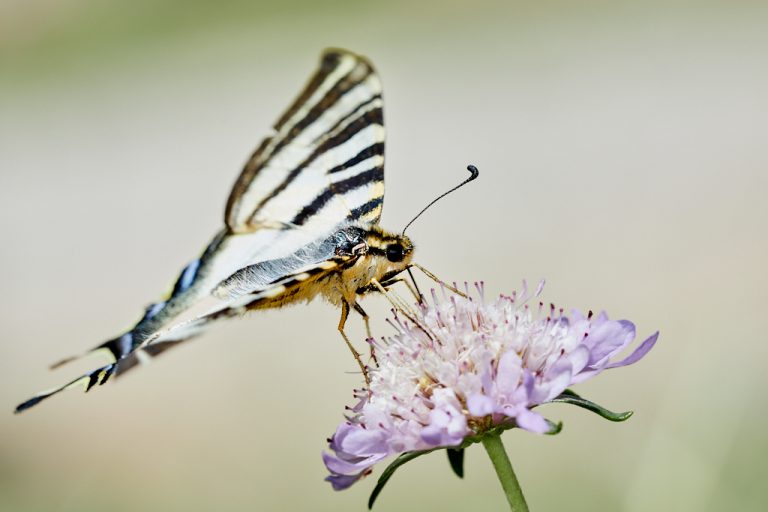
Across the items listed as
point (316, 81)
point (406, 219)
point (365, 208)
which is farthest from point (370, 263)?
point (406, 219)

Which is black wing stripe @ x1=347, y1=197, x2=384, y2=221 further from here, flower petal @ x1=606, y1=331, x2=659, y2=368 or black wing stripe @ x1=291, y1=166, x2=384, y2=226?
flower petal @ x1=606, y1=331, x2=659, y2=368

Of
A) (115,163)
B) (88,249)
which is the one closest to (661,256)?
(88,249)

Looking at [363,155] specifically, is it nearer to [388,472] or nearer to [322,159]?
[322,159]

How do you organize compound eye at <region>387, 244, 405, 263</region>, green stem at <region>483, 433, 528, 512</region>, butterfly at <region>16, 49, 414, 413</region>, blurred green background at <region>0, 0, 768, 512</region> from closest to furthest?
green stem at <region>483, 433, 528, 512</region> < compound eye at <region>387, 244, 405, 263</region> < butterfly at <region>16, 49, 414, 413</region> < blurred green background at <region>0, 0, 768, 512</region>

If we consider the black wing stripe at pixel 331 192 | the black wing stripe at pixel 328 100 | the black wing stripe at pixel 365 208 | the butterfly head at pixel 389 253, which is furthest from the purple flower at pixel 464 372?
the black wing stripe at pixel 328 100

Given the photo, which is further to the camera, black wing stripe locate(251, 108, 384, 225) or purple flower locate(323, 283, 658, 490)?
black wing stripe locate(251, 108, 384, 225)

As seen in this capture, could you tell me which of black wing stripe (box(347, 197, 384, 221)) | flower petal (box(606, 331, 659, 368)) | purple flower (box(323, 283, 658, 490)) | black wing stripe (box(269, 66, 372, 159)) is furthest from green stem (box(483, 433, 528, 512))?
black wing stripe (box(269, 66, 372, 159))

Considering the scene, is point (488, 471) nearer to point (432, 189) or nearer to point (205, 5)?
point (432, 189)

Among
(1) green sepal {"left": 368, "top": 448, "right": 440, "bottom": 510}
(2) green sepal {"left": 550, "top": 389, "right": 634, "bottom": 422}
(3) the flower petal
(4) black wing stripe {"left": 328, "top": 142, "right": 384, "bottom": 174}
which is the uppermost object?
(4) black wing stripe {"left": 328, "top": 142, "right": 384, "bottom": 174}
